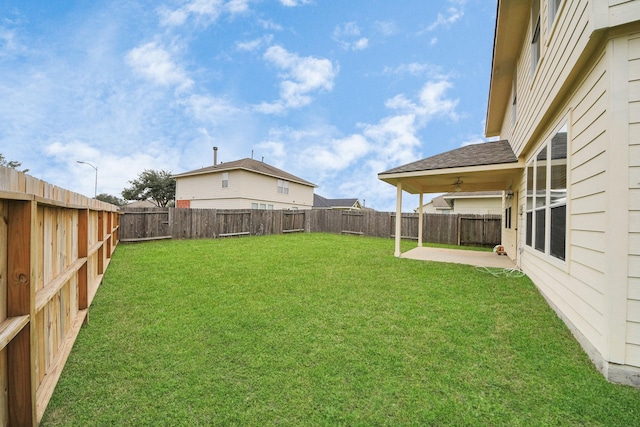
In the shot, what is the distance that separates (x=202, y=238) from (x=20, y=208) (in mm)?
11606

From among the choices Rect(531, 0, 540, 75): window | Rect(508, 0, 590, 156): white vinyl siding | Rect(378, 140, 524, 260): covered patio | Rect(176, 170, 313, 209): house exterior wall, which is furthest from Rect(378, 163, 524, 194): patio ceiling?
Rect(176, 170, 313, 209): house exterior wall

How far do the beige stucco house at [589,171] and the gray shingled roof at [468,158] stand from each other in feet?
4.48

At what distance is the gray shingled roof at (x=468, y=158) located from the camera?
670 centimetres

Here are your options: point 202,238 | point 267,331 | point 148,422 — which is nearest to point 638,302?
point 267,331

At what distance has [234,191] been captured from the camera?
1917cm

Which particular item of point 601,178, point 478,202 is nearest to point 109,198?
point 478,202

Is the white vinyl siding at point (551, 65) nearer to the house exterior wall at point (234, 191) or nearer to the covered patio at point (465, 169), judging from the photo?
the covered patio at point (465, 169)

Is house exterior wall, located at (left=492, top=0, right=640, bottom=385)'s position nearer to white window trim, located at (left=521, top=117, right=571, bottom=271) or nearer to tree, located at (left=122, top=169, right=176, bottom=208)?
white window trim, located at (left=521, top=117, right=571, bottom=271)

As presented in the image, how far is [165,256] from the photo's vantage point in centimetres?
761

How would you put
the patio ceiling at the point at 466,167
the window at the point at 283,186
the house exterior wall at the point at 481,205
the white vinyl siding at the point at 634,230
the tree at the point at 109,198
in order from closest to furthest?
the white vinyl siding at the point at 634,230 < the patio ceiling at the point at 466,167 < the house exterior wall at the point at 481,205 < the window at the point at 283,186 < the tree at the point at 109,198

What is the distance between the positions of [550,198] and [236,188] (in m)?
17.5

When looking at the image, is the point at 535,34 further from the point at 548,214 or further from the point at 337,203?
the point at 337,203

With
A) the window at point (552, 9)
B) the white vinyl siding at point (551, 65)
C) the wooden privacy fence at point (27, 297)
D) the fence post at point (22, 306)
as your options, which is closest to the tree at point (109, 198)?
the wooden privacy fence at point (27, 297)

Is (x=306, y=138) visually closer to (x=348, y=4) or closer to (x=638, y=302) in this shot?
(x=348, y=4)
